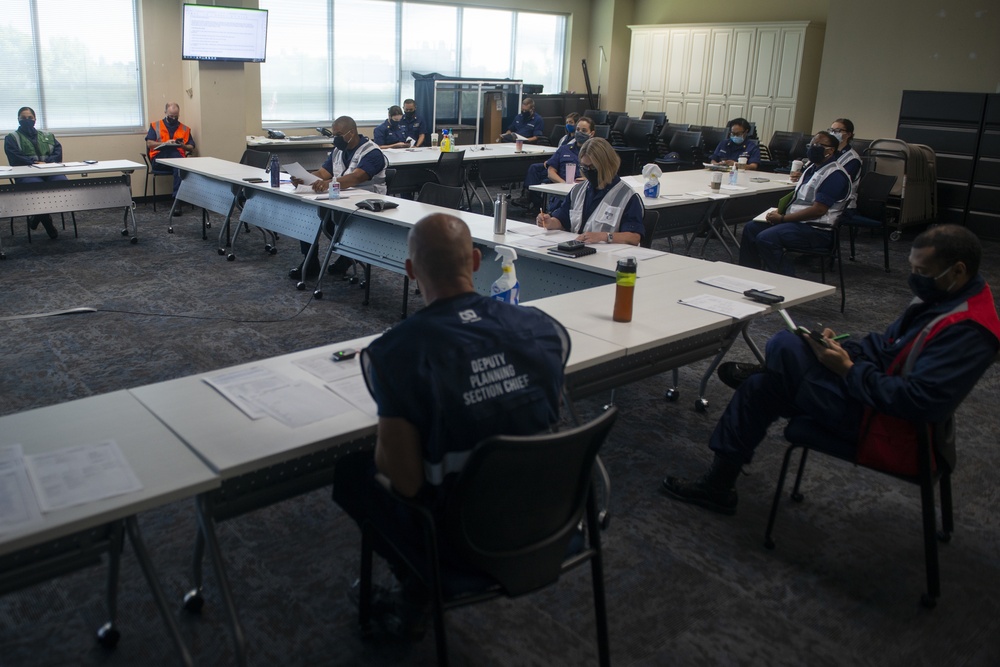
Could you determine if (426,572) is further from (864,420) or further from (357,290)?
(357,290)

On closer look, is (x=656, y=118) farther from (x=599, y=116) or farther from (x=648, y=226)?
(x=648, y=226)

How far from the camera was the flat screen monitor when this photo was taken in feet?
27.6

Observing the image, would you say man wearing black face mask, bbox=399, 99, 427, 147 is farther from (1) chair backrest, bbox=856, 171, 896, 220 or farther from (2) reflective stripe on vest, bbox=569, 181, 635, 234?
(2) reflective stripe on vest, bbox=569, 181, 635, 234

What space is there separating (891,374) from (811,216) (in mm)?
→ 3393

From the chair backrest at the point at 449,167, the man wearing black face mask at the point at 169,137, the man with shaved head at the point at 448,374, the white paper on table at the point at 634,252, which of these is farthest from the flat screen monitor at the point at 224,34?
the man with shaved head at the point at 448,374

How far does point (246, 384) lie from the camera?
2.17m

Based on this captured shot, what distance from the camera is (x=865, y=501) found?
3043 mm

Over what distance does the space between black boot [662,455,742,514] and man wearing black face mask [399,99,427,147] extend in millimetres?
7730

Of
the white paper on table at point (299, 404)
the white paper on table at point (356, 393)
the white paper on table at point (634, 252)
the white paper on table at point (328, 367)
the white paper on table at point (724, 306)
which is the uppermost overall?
the white paper on table at point (634, 252)

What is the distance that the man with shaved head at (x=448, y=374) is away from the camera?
5.35ft

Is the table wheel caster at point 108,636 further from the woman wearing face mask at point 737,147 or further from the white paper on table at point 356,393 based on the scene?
the woman wearing face mask at point 737,147

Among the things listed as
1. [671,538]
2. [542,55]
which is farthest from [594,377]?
[542,55]

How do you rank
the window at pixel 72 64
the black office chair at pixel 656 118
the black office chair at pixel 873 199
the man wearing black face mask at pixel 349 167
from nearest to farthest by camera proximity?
the man wearing black face mask at pixel 349 167 → the black office chair at pixel 873 199 → the window at pixel 72 64 → the black office chair at pixel 656 118

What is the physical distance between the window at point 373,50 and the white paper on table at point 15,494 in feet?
30.8
